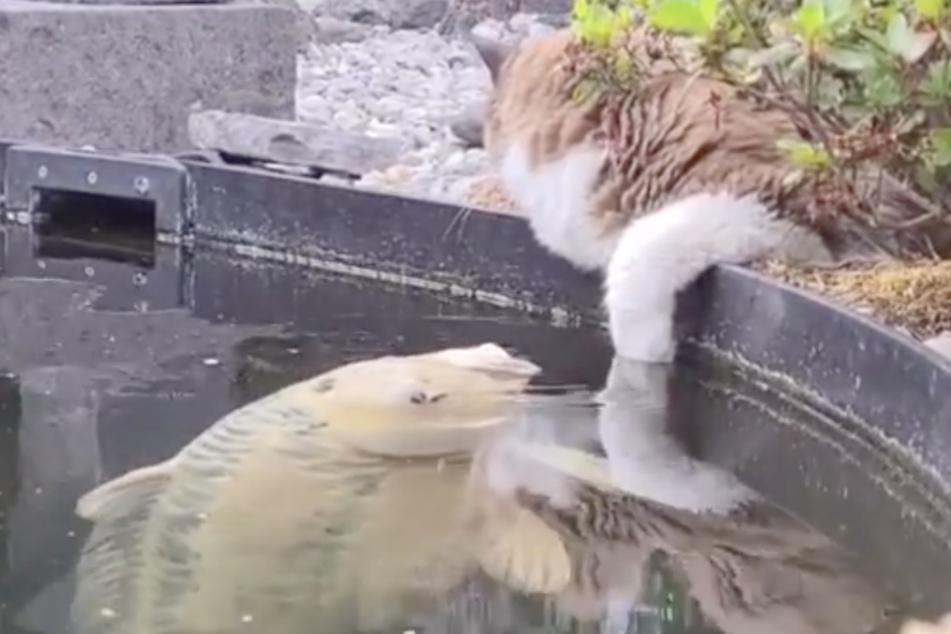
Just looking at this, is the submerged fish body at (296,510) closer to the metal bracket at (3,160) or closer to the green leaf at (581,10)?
the green leaf at (581,10)

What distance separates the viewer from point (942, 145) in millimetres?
2385

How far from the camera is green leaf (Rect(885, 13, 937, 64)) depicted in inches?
87.4

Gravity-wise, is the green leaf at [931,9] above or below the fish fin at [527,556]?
above

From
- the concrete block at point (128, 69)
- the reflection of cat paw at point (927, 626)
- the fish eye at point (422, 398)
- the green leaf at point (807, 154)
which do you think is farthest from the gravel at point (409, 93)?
the reflection of cat paw at point (927, 626)

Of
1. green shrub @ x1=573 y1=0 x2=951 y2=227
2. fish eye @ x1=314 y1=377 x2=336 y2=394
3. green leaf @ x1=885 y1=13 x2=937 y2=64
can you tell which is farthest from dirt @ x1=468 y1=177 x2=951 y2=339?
fish eye @ x1=314 y1=377 x2=336 y2=394

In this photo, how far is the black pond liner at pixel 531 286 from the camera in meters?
2.32

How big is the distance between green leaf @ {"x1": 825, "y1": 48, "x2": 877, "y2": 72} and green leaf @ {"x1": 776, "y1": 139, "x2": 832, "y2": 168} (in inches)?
7.5

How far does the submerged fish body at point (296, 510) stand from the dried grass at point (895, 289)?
2.13 feet

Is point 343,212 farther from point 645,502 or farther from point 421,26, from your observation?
point 421,26

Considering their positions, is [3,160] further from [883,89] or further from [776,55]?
[883,89]

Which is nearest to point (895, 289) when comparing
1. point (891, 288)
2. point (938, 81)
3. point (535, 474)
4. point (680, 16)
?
point (891, 288)

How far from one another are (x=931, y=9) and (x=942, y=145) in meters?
0.25

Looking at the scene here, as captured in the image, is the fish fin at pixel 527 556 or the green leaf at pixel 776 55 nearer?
the fish fin at pixel 527 556

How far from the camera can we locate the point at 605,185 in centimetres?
327
